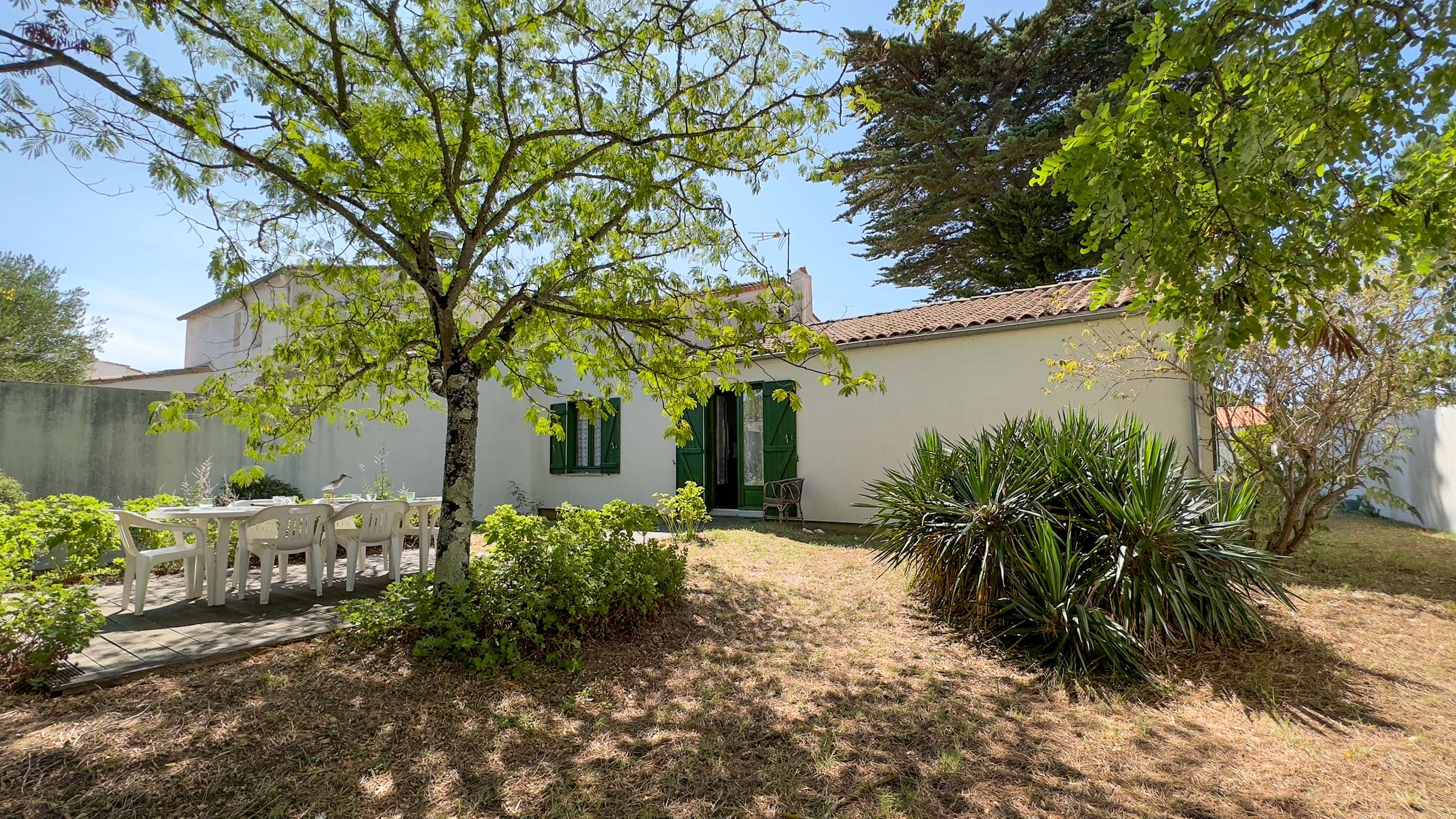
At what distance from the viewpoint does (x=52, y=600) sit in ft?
11.7

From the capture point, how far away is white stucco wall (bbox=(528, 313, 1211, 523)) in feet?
25.1

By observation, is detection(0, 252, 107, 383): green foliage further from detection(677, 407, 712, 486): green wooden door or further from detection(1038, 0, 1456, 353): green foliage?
detection(1038, 0, 1456, 353): green foliage

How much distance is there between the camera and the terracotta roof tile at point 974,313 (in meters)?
7.99

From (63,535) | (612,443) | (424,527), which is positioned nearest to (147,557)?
(63,535)

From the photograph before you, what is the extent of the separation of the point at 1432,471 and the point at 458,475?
14684 millimetres

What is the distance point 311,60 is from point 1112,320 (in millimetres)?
8032

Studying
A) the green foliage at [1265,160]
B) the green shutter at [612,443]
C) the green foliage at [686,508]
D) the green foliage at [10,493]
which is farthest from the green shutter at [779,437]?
the green foliage at [10,493]

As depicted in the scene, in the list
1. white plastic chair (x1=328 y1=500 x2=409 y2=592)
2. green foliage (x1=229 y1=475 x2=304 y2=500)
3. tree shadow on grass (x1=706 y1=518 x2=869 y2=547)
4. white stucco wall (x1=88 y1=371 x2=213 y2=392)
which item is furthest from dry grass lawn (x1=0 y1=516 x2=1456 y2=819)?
white stucco wall (x1=88 y1=371 x2=213 y2=392)

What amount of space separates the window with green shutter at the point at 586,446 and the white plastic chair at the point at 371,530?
617 cm

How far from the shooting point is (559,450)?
1287cm

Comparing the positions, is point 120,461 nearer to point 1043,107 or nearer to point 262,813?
point 262,813

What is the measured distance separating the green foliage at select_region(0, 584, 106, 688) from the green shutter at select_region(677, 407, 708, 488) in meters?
Result: 8.10

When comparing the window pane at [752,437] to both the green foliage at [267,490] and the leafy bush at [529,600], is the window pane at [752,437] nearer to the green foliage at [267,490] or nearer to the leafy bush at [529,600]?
the leafy bush at [529,600]

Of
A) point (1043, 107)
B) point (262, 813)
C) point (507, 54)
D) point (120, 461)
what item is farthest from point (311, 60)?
point (1043, 107)
